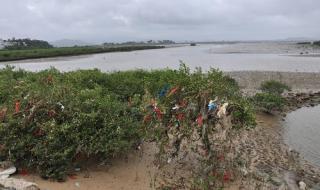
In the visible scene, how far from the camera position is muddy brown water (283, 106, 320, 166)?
1357 centimetres

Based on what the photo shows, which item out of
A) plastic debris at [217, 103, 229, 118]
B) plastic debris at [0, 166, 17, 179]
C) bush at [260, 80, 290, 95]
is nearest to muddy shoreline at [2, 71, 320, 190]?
plastic debris at [0, 166, 17, 179]

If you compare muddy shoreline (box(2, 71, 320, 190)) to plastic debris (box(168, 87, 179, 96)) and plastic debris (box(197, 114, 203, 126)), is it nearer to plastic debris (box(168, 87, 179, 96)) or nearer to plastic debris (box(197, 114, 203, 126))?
plastic debris (box(197, 114, 203, 126))

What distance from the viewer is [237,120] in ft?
32.7

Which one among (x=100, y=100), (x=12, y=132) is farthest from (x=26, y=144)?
(x=100, y=100)

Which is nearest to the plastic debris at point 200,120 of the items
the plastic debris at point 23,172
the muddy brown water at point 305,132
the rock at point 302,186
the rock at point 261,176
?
the rock at point 261,176

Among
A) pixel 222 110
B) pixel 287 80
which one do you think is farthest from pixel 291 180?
pixel 287 80

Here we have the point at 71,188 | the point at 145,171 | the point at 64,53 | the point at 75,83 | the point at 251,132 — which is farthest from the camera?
the point at 64,53

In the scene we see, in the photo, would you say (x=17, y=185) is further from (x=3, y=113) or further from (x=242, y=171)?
(x=242, y=171)

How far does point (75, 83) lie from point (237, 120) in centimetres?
558

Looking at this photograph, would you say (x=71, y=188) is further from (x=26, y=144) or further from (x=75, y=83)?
(x=75, y=83)

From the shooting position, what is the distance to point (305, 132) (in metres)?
16.5

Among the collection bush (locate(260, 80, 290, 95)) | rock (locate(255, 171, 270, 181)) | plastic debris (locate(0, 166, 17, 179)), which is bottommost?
bush (locate(260, 80, 290, 95))

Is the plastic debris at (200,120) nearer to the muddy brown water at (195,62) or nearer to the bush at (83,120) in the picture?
the bush at (83,120)

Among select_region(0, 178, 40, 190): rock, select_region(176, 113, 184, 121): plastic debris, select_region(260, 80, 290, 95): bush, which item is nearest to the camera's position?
select_region(0, 178, 40, 190): rock
